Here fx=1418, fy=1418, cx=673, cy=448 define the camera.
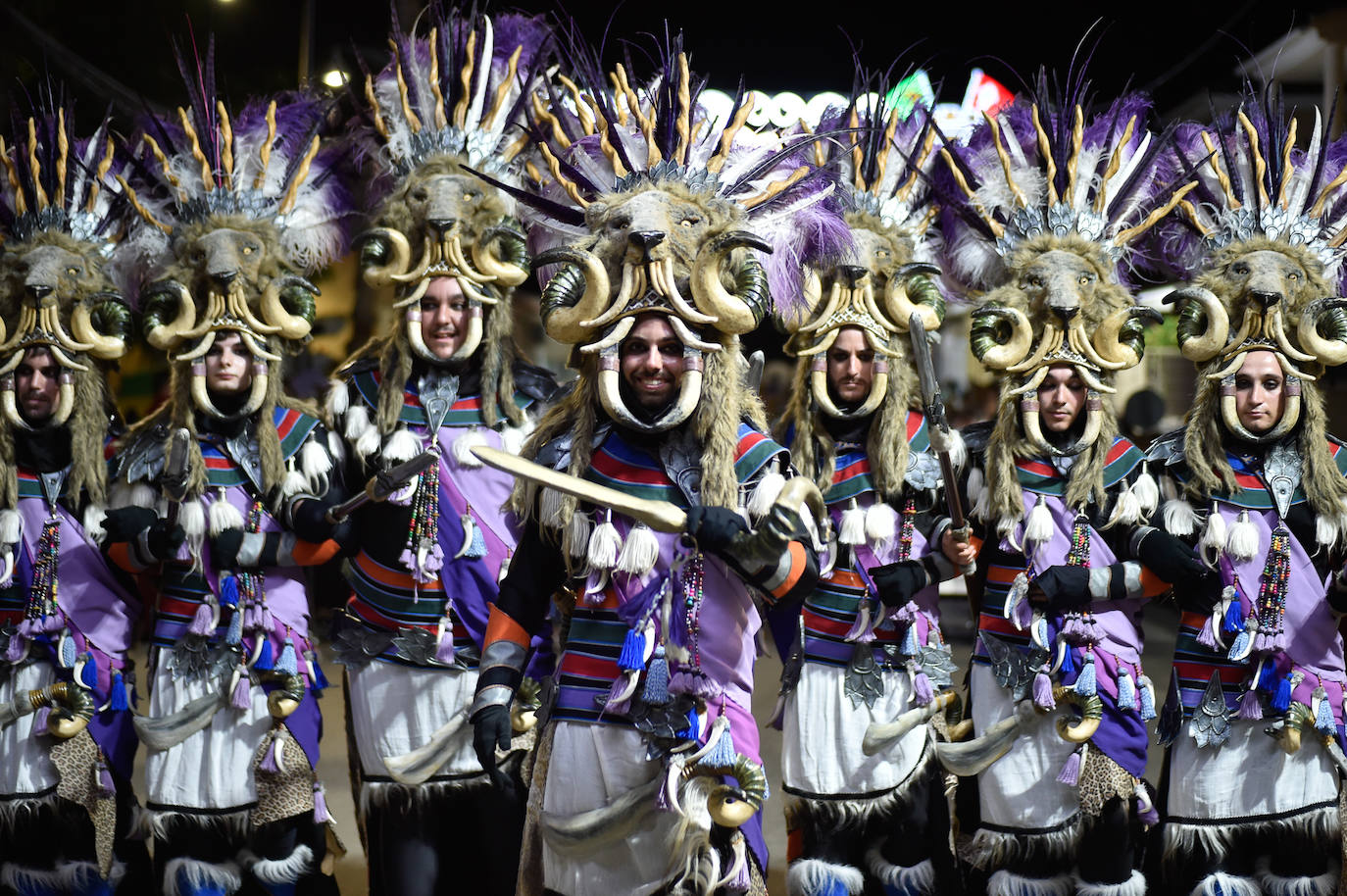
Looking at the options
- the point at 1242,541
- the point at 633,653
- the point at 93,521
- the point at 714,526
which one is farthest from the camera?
the point at 93,521

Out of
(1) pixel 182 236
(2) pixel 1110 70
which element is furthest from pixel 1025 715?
(2) pixel 1110 70

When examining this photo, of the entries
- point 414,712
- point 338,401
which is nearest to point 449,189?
point 338,401

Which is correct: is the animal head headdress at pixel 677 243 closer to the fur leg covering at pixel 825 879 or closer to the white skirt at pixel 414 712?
the white skirt at pixel 414 712

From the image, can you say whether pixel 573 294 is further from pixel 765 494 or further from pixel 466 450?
pixel 466 450

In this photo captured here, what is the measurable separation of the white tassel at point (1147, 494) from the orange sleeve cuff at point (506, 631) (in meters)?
1.78

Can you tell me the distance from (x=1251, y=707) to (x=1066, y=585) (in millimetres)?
538

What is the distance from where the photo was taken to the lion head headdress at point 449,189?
3.81 meters

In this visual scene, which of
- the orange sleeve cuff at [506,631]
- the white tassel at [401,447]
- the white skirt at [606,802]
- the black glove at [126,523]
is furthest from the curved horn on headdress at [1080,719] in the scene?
the black glove at [126,523]

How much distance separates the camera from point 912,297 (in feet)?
12.6

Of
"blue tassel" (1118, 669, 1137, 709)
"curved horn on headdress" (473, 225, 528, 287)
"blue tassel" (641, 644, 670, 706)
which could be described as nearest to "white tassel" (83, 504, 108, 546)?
"curved horn on headdress" (473, 225, 528, 287)

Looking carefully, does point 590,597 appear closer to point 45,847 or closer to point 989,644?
point 989,644

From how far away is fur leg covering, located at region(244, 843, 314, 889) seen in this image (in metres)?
3.62

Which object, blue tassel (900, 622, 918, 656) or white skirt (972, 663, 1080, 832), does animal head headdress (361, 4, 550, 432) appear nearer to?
blue tassel (900, 622, 918, 656)

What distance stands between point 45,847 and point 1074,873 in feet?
8.93
